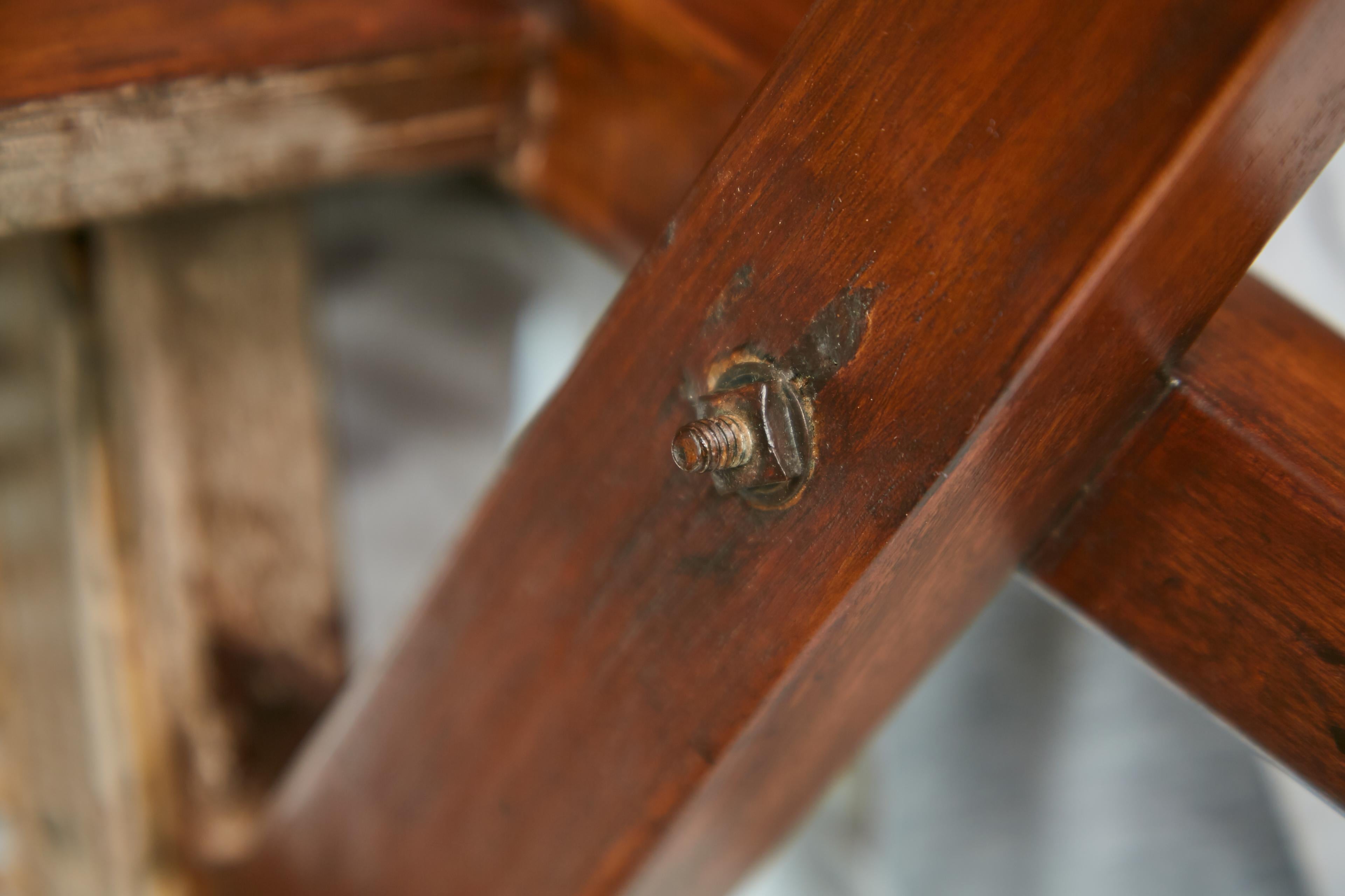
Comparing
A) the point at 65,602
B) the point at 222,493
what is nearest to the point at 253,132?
the point at 222,493

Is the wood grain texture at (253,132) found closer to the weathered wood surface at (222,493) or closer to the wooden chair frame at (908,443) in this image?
the wooden chair frame at (908,443)

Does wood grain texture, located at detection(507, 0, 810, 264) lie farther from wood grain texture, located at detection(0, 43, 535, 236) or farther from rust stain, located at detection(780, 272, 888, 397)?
rust stain, located at detection(780, 272, 888, 397)

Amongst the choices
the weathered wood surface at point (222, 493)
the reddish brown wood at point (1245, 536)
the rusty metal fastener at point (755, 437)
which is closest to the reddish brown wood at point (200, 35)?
the weathered wood surface at point (222, 493)

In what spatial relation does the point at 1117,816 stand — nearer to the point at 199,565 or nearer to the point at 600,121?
the point at 600,121

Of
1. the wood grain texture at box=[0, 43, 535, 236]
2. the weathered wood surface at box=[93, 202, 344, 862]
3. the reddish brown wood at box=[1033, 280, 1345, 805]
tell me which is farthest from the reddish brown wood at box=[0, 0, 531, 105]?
the reddish brown wood at box=[1033, 280, 1345, 805]

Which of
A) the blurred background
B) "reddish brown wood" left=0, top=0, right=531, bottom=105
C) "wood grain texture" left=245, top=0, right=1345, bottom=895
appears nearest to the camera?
"wood grain texture" left=245, top=0, right=1345, bottom=895
